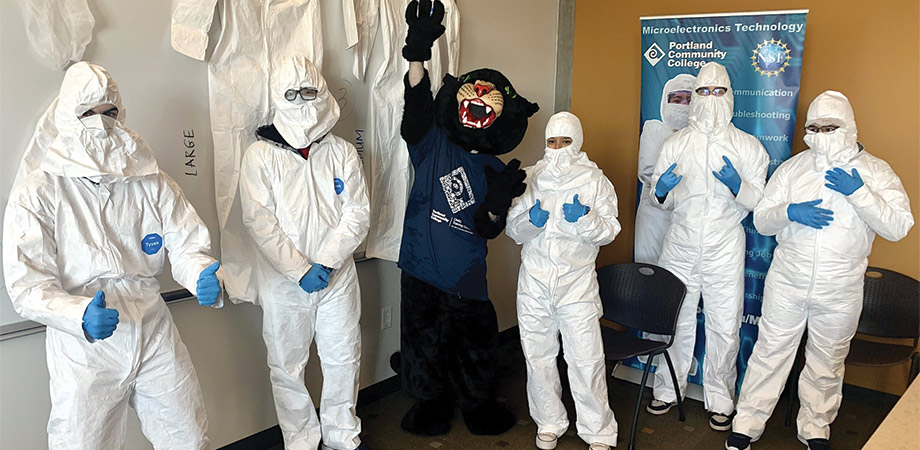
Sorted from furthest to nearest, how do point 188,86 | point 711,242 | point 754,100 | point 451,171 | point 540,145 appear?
point 540,145 → point 754,100 → point 711,242 → point 451,171 → point 188,86

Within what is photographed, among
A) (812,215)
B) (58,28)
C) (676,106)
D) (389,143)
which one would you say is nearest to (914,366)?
(812,215)

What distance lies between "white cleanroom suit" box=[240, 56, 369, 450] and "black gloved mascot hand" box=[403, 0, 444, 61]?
16.8 inches

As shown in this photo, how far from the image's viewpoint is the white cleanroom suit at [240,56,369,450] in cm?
231

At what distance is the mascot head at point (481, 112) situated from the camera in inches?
107

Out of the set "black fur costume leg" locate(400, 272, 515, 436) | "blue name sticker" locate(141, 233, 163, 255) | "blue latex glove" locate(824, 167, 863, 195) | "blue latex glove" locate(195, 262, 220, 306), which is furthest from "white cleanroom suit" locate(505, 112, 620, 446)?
"blue name sticker" locate(141, 233, 163, 255)

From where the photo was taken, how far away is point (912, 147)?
3066 mm

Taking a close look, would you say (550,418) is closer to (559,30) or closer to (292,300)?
(292,300)

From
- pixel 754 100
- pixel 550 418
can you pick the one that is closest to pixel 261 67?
pixel 550 418

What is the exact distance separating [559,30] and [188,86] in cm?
244

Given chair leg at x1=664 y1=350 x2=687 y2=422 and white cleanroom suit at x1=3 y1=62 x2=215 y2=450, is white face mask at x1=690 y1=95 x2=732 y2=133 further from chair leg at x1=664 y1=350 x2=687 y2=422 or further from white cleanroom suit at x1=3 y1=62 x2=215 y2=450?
white cleanroom suit at x1=3 y1=62 x2=215 y2=450

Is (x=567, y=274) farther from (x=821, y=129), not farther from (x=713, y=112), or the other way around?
(x=821, y=129)

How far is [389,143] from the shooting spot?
2975mm

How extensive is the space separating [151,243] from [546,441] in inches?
69.1

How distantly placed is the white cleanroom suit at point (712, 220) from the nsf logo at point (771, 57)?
0.87 feet
